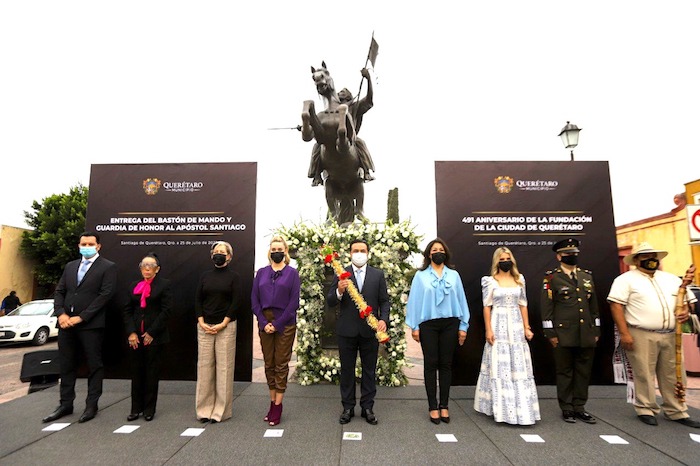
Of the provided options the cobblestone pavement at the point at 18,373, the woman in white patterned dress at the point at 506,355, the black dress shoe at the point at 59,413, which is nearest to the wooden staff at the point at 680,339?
the cobblestone pavement at the point at 18,373

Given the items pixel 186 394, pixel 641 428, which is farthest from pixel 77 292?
pixel 641 428

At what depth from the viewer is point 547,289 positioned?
4148mm

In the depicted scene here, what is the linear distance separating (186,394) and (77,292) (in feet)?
6.06

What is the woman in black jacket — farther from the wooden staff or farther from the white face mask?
the wooden staff

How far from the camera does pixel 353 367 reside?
12.6 ft

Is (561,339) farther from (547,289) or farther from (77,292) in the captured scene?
(77,292)

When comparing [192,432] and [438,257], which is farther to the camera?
[438,257]

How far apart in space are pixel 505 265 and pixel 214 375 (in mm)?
3329

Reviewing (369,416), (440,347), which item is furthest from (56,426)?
(440,347)

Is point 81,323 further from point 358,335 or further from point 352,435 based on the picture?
point 352,435

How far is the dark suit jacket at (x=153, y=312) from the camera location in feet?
13.2

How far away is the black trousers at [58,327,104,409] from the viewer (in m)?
4.10

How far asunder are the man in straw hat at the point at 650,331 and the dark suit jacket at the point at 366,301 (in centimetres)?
257

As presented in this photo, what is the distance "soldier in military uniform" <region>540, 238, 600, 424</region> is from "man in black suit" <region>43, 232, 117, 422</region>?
16.2 ft
